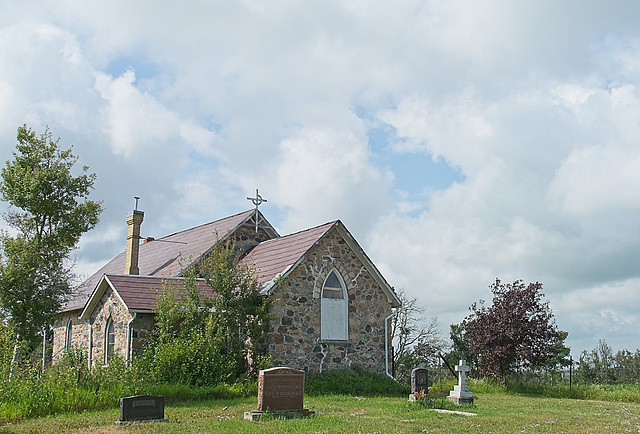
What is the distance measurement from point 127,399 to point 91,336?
13.7m

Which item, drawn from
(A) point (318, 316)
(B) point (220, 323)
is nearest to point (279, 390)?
(B) point (220, 323)

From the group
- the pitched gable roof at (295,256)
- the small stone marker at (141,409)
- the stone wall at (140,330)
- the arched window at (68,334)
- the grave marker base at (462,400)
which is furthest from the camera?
the arched window at (68,334)

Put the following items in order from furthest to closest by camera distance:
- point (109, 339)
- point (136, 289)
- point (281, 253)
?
point (281, 253) → point (109, 339) → point (136, 289)

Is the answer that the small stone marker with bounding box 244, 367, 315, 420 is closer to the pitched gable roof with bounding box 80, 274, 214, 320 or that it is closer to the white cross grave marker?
the white cross grave marker

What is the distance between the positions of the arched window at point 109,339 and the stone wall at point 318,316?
6.28 metres

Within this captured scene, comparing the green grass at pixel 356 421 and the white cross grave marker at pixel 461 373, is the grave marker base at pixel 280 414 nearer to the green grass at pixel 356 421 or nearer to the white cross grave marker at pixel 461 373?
the green grass at pixel 356 421

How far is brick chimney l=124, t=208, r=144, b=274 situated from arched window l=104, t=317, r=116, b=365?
3964mm

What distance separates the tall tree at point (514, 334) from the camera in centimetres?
2716

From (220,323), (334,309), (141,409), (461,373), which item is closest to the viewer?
(141,409)

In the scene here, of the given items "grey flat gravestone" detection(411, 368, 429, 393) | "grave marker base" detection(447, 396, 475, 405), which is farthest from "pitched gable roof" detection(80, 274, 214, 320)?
"grave marker base" detection(447, 396, 475, 405)

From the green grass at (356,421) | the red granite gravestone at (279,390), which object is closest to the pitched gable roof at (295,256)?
the green grass at (356,421)

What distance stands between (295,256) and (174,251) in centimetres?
1060

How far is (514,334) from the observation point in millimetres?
27281

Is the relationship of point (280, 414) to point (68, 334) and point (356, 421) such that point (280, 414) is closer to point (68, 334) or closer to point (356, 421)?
point (356, 421)
